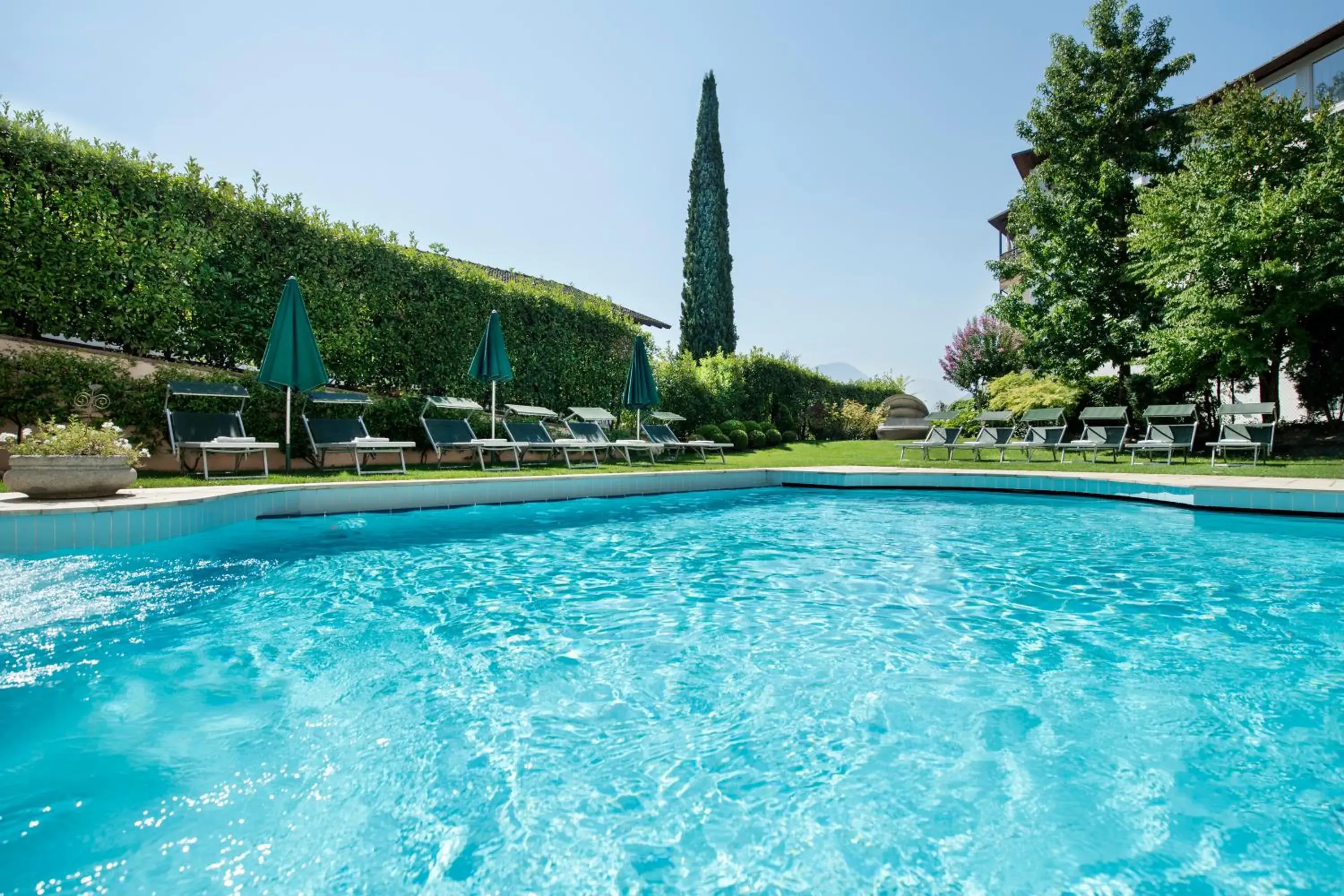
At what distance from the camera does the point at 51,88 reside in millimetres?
8531

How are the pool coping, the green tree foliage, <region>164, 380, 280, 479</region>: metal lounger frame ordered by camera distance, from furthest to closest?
the green tree foliage
<region>164, 380, 280, 479</region>: metal lounger frame
the pool coping

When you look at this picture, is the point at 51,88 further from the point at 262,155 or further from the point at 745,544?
the point at 745,544

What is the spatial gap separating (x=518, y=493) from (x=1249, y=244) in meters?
13.1

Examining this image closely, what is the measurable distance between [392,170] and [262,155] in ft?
7.16

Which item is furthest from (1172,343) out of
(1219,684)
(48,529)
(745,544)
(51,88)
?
(51,88)

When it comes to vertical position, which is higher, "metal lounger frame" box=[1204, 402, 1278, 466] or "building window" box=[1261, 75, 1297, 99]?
"building window" box=[1261, 75, 1297, 99]

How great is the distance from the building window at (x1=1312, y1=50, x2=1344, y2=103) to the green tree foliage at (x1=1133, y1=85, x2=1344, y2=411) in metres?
5.72

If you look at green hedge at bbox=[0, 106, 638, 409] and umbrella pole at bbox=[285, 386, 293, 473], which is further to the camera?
umbrella pole at bbox=[285, 386, 293, 473]

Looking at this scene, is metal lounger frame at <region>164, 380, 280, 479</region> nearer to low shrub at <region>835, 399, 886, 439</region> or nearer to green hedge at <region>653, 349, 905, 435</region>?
green hedge at <region>653, 349, 905, 435</region>

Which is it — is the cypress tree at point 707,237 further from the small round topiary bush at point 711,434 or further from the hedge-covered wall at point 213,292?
the hedge-covered wall at point 213,292

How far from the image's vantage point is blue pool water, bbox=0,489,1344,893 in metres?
1.79

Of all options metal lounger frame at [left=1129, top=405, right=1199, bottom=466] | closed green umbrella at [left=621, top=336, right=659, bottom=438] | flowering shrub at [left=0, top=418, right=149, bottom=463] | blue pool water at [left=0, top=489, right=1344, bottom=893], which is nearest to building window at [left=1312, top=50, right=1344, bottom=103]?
metal lounger frame at [left=1129, top=405, right=1199, bottom=466]

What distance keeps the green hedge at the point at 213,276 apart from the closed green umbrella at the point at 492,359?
5.17ft

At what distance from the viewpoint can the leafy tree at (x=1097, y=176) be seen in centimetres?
1479
